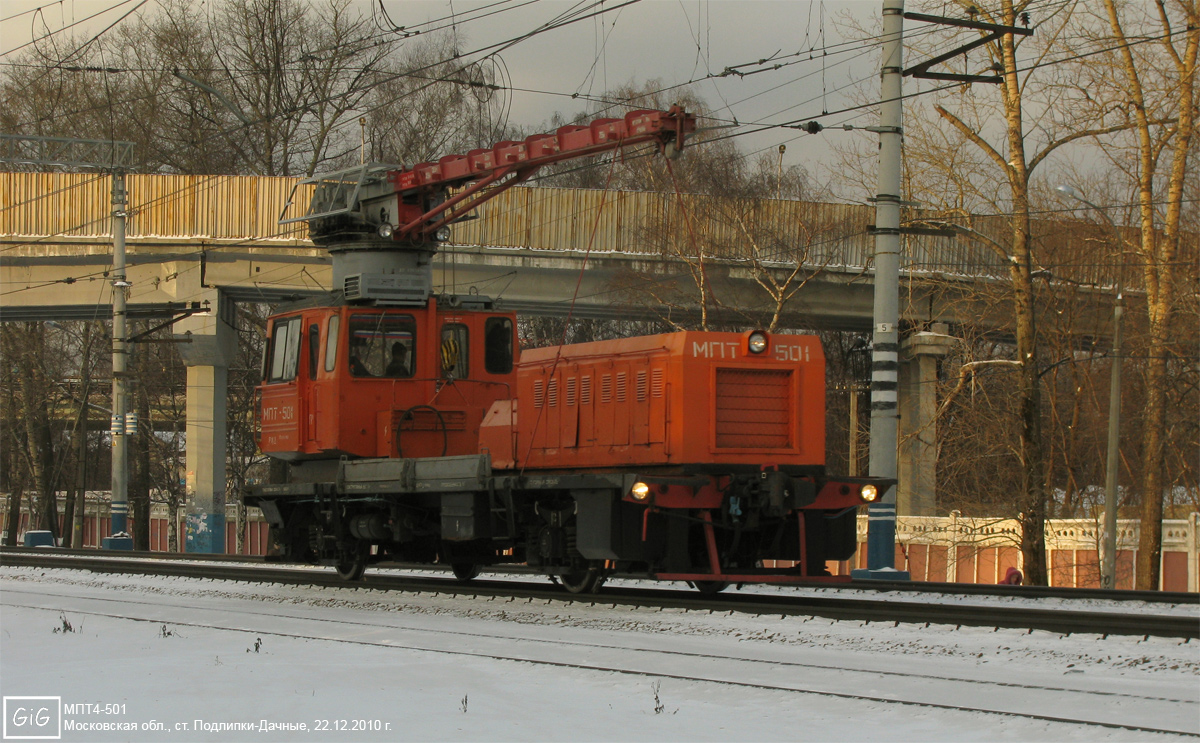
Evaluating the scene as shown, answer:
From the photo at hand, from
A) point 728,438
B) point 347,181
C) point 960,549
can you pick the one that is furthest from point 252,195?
point 728,438

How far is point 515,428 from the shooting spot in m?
12.7

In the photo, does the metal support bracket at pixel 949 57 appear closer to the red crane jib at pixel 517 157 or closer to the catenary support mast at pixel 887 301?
the catenary support mast at pixel 887 301

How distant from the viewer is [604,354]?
39.4 feet

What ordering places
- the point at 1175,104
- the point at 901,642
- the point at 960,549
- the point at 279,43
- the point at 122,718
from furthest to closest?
the point at 279,43 → the point at 960,549 → the point at 1175,104 → the point at 901,642 → the point at 122,718

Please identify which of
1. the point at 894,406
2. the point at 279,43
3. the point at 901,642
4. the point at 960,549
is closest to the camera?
the point at 901,642

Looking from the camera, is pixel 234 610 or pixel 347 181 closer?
pixel 234 610

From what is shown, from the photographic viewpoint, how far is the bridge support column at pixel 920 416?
3027 cm

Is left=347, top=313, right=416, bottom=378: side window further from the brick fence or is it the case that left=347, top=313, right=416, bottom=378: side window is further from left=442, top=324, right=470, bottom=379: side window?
the brick fence

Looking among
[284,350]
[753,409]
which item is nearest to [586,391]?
[753,409]

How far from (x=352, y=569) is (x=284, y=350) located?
2812mm

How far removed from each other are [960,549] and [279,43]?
25.8m

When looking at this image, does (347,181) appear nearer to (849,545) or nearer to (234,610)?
(234,610)

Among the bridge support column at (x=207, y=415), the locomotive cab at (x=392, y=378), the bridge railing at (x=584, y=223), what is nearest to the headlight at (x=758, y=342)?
the locomotive cab at (x=392, y=378)

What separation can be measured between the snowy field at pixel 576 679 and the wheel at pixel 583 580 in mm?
754
